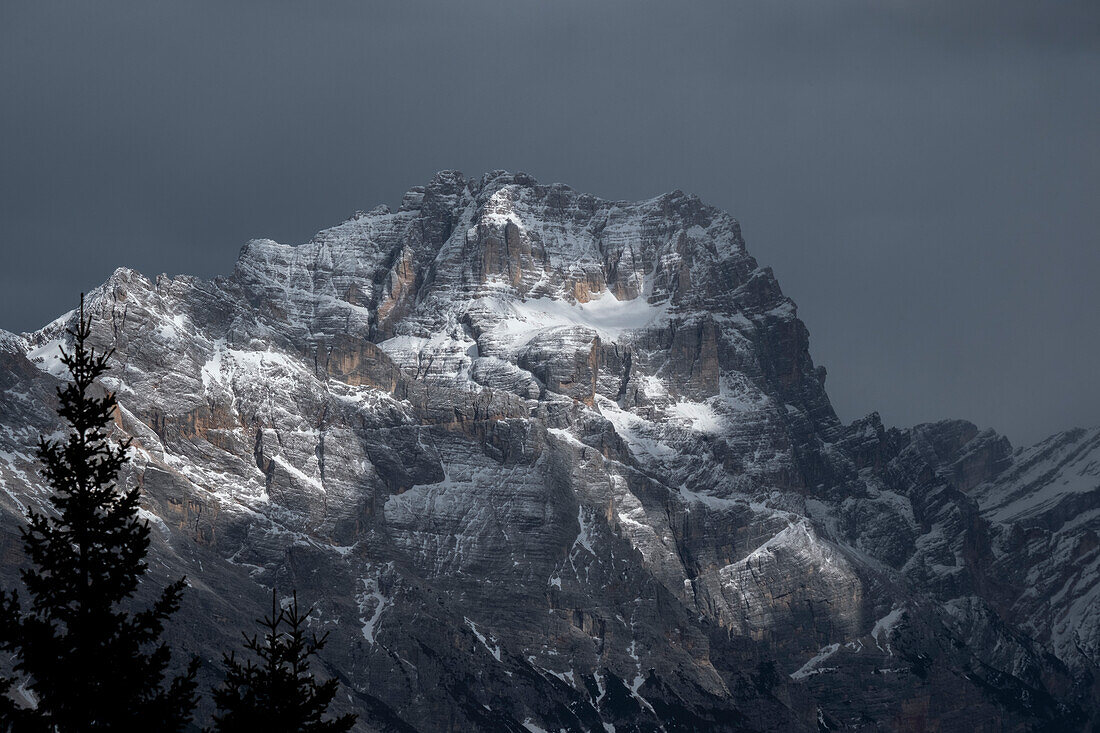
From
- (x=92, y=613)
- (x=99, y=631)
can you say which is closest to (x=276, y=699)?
(x=99, y=631)

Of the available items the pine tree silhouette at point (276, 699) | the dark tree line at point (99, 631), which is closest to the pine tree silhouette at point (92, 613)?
the dark tree line at point (99, 631)

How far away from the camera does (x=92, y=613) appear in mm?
71688

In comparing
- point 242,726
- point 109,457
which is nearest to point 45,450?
point 109,457

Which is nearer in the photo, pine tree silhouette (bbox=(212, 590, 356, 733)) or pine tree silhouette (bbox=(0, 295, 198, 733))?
pine tree silhouette (bbox=(0, 295, 198, 733))

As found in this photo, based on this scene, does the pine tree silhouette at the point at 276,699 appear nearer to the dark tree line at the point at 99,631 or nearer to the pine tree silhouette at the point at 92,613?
the dark tree line at the point at 99,631

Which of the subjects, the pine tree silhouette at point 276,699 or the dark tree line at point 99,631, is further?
the pine tree silhouette at point 276,699

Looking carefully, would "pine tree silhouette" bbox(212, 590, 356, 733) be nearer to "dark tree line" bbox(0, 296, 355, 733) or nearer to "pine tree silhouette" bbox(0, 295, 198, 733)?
"dark tree line" bbox(0, 296, 355, 733)

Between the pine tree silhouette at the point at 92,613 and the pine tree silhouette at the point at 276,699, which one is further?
the pine tree silhouette at the point at 276,699

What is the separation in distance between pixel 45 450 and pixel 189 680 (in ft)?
31.9

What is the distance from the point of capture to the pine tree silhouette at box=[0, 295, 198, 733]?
69.9m

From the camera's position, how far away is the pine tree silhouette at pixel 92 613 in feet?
229

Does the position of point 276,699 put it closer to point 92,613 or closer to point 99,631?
point 99,631

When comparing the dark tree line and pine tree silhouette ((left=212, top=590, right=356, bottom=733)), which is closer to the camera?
the dark tree line

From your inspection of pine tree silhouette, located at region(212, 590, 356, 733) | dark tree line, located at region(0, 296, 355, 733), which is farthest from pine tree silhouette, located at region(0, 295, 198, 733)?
pine tree silhouette, located at region(212, 590, 356, 733)
